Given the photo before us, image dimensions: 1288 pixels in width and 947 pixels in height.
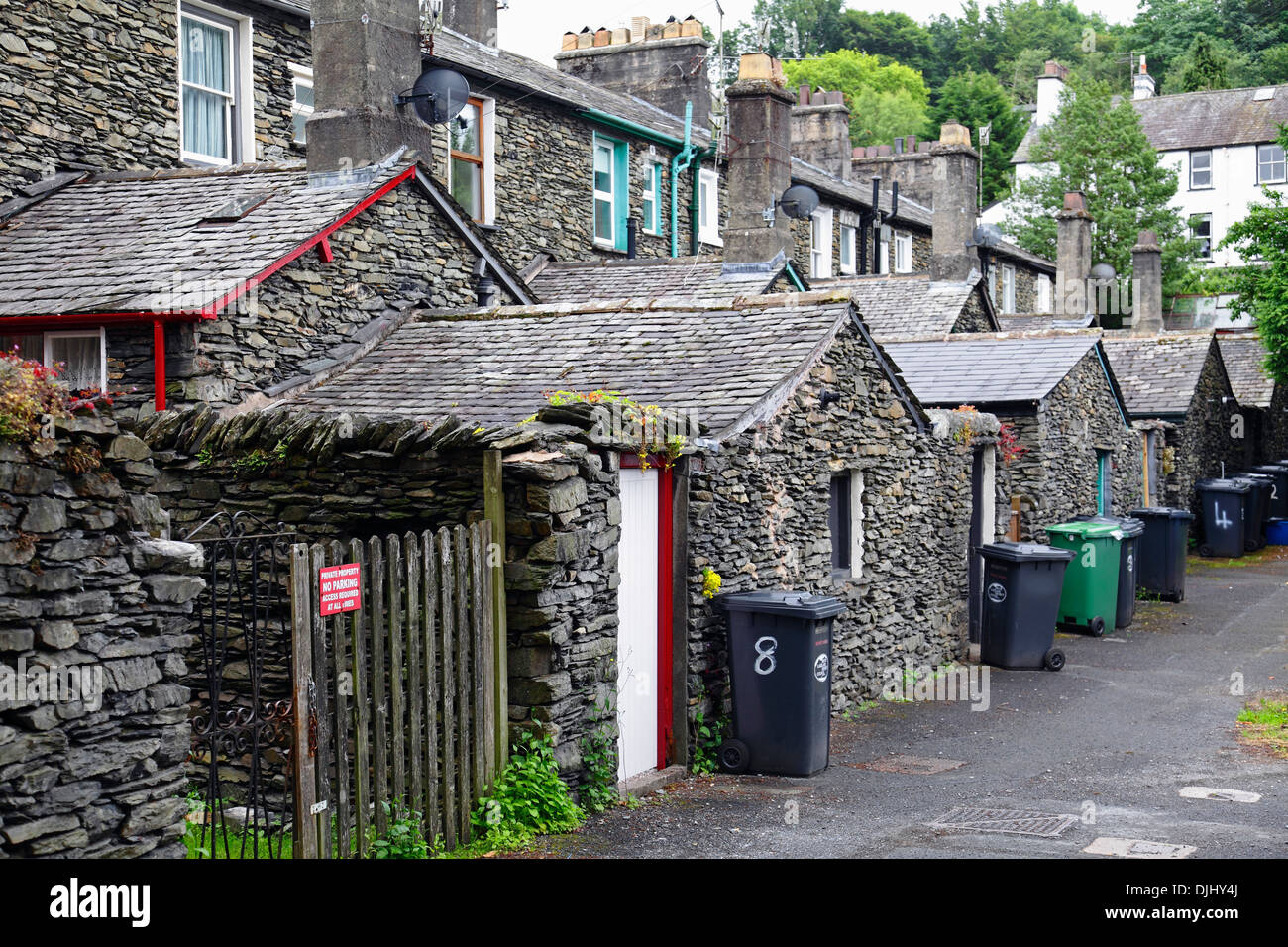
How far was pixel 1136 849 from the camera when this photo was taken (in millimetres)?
7703

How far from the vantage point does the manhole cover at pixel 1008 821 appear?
26.9 ft

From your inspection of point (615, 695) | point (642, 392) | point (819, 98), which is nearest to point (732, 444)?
point (642, 392)

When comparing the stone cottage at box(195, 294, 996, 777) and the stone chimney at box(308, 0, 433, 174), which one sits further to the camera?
the stone chimney at box(308, 0, 433, 174)

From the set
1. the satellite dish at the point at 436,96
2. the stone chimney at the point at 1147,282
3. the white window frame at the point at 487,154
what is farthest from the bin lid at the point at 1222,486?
the satellite dish at the point at 436,96

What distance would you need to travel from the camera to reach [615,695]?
8.78 metres

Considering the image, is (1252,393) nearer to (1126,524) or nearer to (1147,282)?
(1147,282)

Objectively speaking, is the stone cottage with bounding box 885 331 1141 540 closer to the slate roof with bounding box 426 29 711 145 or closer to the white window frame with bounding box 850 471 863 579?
the white window frame with bounding box 850 471 863 579

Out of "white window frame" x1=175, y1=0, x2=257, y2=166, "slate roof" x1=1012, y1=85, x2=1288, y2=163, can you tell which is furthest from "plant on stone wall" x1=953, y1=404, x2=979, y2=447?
"slate roof" x1=1012, y1=85, x2=1288, y2=163

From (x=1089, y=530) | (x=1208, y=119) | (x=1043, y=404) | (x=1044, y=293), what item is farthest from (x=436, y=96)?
(x=1208, y=119)

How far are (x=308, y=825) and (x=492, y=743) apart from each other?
156cm

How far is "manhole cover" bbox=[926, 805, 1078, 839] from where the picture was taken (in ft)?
26.9

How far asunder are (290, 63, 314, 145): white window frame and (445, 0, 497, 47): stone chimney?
5434mm

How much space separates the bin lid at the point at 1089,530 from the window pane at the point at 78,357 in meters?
11.2

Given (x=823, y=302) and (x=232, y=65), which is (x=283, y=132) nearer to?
(x=232, y=65)
